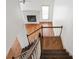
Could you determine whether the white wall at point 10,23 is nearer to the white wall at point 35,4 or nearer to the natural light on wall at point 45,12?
the white wall at point 35,4

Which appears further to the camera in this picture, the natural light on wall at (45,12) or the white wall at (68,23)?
the natural light on wall at (45,12)

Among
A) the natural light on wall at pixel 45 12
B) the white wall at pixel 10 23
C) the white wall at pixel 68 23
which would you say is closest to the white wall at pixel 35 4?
the natural light on wall at pixel 45 12

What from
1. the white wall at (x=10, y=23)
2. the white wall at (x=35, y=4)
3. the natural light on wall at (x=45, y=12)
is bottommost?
the white wall at (x=10, y=23)

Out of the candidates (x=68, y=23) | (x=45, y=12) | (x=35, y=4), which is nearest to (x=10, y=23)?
(x=68, y=23)

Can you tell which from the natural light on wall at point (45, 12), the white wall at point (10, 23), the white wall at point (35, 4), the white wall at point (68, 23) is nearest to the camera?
the white wall at point (10, 23)

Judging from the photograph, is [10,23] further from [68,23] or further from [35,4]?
[35,4]

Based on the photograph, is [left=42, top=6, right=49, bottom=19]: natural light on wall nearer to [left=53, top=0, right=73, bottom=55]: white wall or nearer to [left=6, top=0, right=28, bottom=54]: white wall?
[left=53, top=0, right=73, bottom=55]: white wall

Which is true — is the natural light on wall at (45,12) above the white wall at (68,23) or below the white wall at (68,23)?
above

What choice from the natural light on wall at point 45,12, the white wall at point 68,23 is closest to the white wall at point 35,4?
the natural light on wall at point 45,12

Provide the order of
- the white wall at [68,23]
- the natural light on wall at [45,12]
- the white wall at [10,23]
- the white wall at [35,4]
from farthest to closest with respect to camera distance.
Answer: the natural light on wall at [45,12]
the white wall at [35,4]
the white wall at [68,23]
the white wall at [10,23]

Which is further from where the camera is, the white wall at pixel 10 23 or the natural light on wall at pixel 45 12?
the natural light on wall at pixel 45 12

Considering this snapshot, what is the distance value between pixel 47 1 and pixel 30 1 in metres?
1.13

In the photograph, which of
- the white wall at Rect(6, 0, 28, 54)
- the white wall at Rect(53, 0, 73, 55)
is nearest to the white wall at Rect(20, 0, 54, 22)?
the white wall at Rect(53, 0, 73, 55)
